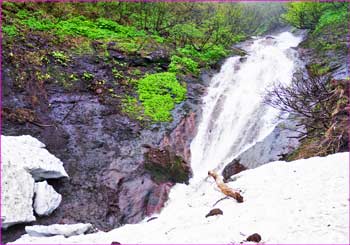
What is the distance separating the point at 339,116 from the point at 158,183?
5.11m

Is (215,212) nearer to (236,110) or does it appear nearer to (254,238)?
(254,238)

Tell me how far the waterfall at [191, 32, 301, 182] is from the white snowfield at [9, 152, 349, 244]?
370cm

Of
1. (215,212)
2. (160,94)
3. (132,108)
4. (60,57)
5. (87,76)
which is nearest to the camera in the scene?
(215,212)

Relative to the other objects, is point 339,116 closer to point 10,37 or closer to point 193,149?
point 193,149

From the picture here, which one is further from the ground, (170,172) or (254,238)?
(170,172)

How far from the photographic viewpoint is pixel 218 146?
12750 mm

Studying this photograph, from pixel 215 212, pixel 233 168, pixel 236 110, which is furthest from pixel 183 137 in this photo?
pixel 215 212

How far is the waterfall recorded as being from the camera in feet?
40.5

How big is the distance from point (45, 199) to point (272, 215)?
16.5 ft

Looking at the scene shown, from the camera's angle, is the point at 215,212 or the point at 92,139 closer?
the point at 215,212

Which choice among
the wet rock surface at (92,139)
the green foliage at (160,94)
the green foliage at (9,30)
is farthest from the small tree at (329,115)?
the green foliage at (9,30)

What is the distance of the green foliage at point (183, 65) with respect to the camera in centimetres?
1616

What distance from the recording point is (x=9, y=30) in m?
13.3

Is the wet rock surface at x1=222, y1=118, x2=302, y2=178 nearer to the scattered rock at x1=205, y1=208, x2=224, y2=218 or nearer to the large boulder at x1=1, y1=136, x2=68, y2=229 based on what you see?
the scattered rock at x1=205, y1=208, x2=224, y2=218
